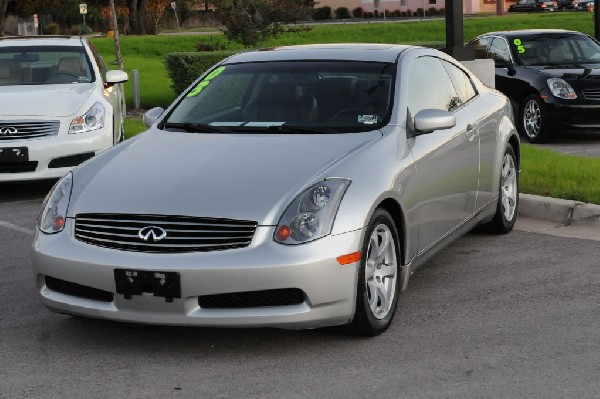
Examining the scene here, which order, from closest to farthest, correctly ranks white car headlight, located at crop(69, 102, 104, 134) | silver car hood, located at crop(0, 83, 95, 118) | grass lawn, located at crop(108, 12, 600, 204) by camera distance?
grass lawn, located at crop(108, 12, 600, 204) < silver car hood, located at crop(0, 83, 95, 118) < white car headlight, located at crop(69, 102, 104, 134)

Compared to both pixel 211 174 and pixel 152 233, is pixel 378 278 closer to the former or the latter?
pixel 211 174

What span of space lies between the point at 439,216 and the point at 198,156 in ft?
5.05

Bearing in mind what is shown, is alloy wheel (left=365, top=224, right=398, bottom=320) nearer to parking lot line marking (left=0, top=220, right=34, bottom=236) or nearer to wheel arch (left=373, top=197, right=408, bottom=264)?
wheel arch (left=373, top=197, right=408, bottom=264)

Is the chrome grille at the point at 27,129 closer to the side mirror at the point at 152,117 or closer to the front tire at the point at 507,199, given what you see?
the side mirror at the point at 152,117

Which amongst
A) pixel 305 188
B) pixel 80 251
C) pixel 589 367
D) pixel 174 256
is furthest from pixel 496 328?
pixel 80 251

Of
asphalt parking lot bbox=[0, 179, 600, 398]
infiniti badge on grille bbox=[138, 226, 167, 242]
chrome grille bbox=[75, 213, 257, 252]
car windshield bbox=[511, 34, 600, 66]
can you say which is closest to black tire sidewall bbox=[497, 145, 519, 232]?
asphalt parking lot bbox=[0, 179, 600, 398]

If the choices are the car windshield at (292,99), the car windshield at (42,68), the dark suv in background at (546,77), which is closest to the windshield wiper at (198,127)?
the car windshield at (292,99)

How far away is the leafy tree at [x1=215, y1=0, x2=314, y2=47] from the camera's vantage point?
26.0 metres

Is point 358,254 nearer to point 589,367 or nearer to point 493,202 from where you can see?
point 589,367

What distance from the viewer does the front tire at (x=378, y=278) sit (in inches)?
221

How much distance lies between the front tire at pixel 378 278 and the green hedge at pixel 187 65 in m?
15.5

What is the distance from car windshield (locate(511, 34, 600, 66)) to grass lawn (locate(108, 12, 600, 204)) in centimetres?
374

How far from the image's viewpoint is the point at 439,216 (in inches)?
265

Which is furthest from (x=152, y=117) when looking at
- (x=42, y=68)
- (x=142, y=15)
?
(x=142, y=15)
